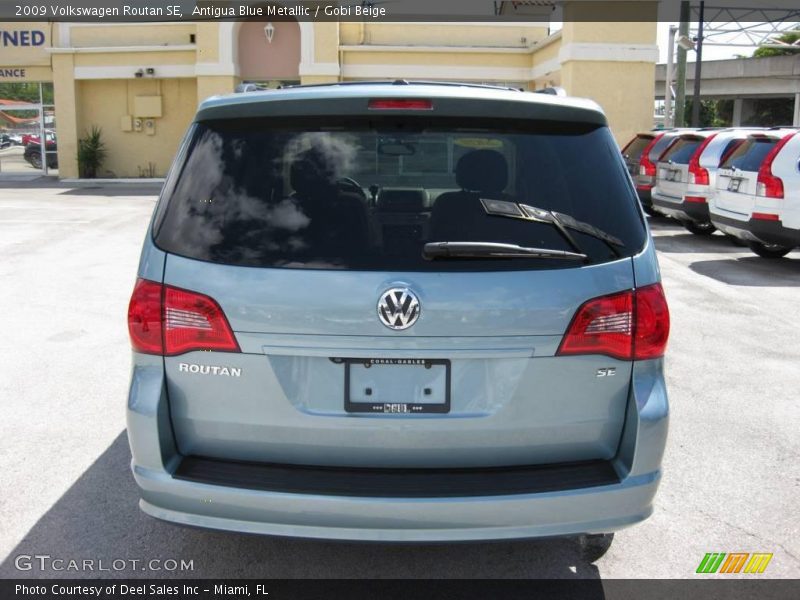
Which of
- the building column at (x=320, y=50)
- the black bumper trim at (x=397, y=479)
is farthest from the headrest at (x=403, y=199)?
the building column at (x=320, y=50)

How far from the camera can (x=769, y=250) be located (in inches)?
524

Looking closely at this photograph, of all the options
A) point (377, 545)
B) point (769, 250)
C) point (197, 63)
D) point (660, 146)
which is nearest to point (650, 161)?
point (660, 146)

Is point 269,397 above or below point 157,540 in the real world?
above

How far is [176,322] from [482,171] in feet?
4.22

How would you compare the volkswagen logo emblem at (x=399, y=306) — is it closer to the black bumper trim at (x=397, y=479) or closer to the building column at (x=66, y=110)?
the black bumper trim at (x=397, y=479)

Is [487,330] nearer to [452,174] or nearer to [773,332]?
[452,174]

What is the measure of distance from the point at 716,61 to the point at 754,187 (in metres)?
55.2

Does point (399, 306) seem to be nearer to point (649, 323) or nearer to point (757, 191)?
point (649, 323)

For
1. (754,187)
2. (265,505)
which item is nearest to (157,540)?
(265,505)

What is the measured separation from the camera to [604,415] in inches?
128

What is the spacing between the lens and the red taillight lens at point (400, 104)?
3.22 meters

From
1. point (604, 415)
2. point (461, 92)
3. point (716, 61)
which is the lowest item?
point (604, 415)

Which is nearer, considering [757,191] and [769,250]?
[757,191]

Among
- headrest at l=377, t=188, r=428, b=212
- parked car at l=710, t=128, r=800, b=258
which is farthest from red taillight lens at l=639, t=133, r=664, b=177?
Result: headrest at l=377, t=188, r=428, b=212
